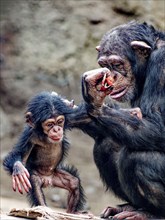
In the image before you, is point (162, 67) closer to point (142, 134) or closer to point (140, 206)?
point (142, 134)

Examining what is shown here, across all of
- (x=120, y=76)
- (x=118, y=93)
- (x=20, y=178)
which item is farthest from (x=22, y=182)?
(x=120, y=76)

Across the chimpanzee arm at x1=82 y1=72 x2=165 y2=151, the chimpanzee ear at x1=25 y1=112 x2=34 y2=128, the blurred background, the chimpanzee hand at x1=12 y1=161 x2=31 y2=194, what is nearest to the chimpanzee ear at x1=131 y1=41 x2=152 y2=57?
the chimpanzee arm at x1=82 y1=72 x2=165 y2=151

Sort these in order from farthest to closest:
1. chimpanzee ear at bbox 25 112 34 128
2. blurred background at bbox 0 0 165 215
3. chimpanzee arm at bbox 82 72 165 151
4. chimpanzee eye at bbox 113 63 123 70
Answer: blurred background at bbox 0 0 165 215 → chimpanzee eye at bbox 113 63 123 70 → chimpanzee ear at bbox 25 112 34 128 → chimpanzee arm at bbox 82 72 165 151

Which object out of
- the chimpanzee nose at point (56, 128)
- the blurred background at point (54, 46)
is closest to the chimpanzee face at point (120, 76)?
the chimpanzee nose at point (56, 128)

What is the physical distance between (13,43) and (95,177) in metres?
2.72

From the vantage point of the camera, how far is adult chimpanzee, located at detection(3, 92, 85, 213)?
7.98 metres

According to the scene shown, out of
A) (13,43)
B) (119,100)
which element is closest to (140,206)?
(119,100)

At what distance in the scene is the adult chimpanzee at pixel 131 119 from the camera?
7566mm

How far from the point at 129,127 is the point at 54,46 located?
689 centimetres

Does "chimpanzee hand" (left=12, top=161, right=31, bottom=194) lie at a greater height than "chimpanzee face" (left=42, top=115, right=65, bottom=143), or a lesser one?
lesser

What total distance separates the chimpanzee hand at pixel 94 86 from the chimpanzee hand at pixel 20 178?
2.95ft

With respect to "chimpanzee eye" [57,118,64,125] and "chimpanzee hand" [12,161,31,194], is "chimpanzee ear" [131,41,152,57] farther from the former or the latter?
"chimpanzee hand" [12,161,31,194]

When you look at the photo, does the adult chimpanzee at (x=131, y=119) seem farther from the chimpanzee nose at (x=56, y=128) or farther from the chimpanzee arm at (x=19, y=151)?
the chimpanzee arm at (x=19, y=151)

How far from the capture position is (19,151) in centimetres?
802
